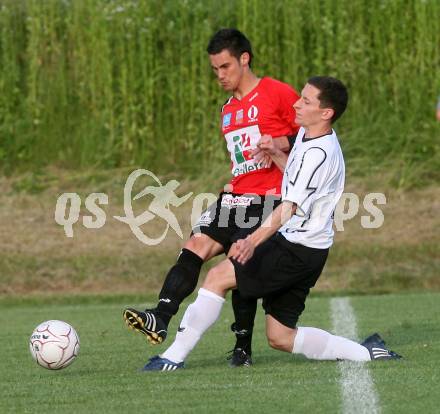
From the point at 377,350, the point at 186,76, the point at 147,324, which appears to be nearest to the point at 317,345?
the point at 377,350

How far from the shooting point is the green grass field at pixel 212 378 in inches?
265

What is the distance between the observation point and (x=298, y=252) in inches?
318

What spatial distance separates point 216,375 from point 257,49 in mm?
12977

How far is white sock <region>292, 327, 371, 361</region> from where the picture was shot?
828 centimetres

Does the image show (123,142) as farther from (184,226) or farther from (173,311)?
(173,311)

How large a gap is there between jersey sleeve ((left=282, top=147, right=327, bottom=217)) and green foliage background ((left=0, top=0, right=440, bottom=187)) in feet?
41.1

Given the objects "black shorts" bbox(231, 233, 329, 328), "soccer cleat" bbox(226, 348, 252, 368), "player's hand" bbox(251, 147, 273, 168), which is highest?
"player's hand" bbox(251, 147, 273, 168)

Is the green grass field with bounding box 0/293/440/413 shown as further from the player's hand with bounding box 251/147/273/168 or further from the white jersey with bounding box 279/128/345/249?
the player's hand with bounding box 251/147/273/168

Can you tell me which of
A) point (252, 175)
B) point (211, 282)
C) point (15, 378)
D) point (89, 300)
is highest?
point (252, 175)

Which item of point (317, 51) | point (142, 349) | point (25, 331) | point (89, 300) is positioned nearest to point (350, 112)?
point (317, 51)

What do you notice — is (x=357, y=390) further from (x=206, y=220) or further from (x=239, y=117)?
(x=239, y=117)

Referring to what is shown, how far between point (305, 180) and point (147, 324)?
4.73 ft

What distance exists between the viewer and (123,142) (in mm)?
20656

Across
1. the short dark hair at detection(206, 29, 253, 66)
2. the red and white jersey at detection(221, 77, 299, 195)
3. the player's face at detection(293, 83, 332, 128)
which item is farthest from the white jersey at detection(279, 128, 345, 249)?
the short dark hair at detection(206, 29, 253, 66)
